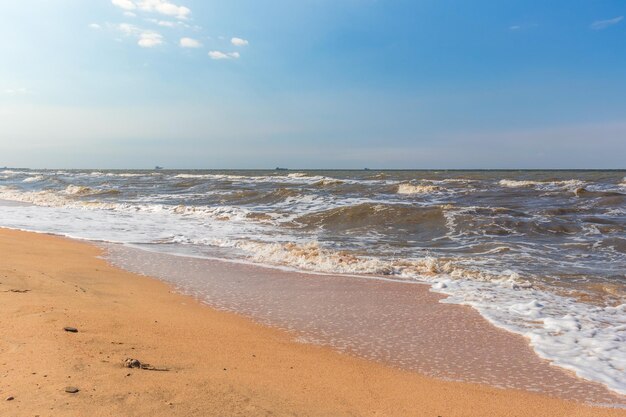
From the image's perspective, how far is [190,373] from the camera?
3.21 metres

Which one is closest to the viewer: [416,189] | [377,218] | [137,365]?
[137,365]

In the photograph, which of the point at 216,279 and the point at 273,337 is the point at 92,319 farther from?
the point at 216,279

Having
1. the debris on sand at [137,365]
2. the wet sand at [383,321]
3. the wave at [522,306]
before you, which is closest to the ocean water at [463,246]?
the wave at [522,306]

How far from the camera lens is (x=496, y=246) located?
36.0ft

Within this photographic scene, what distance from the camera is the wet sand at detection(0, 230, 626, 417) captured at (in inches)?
105

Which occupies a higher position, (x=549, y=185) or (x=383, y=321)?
Answer: (x=549, y=185)

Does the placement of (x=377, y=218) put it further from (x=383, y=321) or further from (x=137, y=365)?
(x=137, y=365)

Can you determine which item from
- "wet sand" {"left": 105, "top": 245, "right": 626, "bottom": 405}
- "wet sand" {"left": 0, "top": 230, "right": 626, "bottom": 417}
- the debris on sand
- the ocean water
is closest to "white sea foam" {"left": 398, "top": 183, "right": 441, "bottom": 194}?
the ocean water

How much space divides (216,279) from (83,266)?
2.24 m

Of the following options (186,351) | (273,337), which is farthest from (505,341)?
(186,351)

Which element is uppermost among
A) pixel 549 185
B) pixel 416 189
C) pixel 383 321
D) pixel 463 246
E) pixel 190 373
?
pixel 549 185

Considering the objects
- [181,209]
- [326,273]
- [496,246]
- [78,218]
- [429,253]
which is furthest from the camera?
[181,209]

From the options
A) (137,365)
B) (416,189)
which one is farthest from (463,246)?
(416,189)

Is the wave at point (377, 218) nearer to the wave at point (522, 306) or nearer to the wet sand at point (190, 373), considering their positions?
the wave at point (522, 306)
